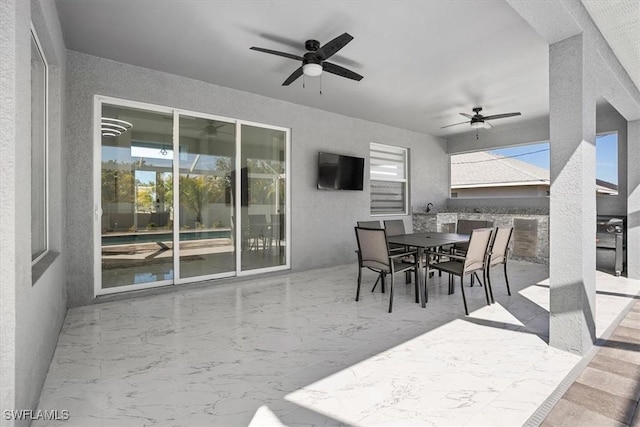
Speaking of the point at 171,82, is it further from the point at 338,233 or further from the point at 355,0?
the point at 338,233

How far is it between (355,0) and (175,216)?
344cm

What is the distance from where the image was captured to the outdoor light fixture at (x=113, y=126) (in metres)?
4.01

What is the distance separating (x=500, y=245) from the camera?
13.6 ft

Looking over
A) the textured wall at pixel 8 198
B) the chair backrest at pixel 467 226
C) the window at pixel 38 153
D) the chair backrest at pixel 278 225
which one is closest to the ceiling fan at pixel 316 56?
the window at pixel 38 153

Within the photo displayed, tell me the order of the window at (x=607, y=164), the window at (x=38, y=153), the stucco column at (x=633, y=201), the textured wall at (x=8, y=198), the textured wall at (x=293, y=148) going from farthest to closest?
1. the window at (x=607, y=164)
2. the stucco column at (x=633, y=201)
3. the textured wall at (x=293, y=148)
4. the window at (x=38, y=153)
5. the textured wall at (x=8, y=198)

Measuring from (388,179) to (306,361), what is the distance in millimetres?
5711

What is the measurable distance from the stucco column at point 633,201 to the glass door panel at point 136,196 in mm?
6962

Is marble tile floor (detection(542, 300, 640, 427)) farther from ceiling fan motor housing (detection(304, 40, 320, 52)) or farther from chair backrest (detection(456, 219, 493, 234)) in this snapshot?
ceiling fan motor housing (detection(304, 40, 320, 52))

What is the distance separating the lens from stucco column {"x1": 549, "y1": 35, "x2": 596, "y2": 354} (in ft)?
8.32

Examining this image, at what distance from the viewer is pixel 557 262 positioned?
8.74ft

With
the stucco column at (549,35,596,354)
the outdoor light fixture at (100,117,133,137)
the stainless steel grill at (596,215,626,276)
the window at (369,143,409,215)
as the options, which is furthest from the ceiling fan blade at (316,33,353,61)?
the stainless steel grill at (596,215,626,276)

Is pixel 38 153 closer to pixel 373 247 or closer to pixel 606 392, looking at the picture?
pixel 373 247

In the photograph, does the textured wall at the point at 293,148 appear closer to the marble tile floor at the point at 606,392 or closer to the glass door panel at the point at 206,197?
the glass door panel at the point at 206,197

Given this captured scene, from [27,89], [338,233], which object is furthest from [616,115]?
[27,89]
